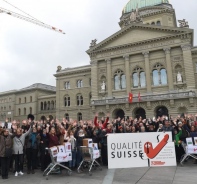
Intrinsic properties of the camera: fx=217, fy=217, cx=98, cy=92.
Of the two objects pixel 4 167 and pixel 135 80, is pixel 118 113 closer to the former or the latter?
pixel 135 80

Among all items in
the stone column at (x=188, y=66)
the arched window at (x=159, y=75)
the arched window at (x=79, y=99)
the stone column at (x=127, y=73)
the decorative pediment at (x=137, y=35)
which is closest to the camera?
the stone column at (x=188, y=66)

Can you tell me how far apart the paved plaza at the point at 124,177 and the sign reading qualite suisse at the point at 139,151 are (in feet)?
1.11

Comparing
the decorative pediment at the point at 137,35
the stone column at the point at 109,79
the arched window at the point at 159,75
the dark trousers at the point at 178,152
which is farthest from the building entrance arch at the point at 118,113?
the dark trousers at the point at 178,152

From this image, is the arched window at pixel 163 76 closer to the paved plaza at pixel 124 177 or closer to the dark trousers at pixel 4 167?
the paved plaza at pixel 124 177

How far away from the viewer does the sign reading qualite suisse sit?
1091 cm

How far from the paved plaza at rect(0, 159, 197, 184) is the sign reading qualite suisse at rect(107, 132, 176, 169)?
340 mm

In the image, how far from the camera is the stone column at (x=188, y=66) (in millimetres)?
37406

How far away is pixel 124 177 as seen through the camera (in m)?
9.38

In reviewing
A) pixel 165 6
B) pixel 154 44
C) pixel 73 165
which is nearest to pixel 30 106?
pixel 154 44

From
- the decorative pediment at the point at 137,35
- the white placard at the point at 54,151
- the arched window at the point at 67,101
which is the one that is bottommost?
the white placard at the point at 54,151

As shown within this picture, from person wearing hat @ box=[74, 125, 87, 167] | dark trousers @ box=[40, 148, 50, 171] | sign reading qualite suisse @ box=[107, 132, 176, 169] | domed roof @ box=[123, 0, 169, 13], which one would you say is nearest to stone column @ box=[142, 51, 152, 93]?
domed roof @ box=[123, 0, 169, 13]

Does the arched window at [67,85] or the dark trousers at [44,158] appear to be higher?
the arched window at [67,85]

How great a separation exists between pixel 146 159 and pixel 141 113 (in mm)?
31299

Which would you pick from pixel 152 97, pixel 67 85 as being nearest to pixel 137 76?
pixel 152 97
